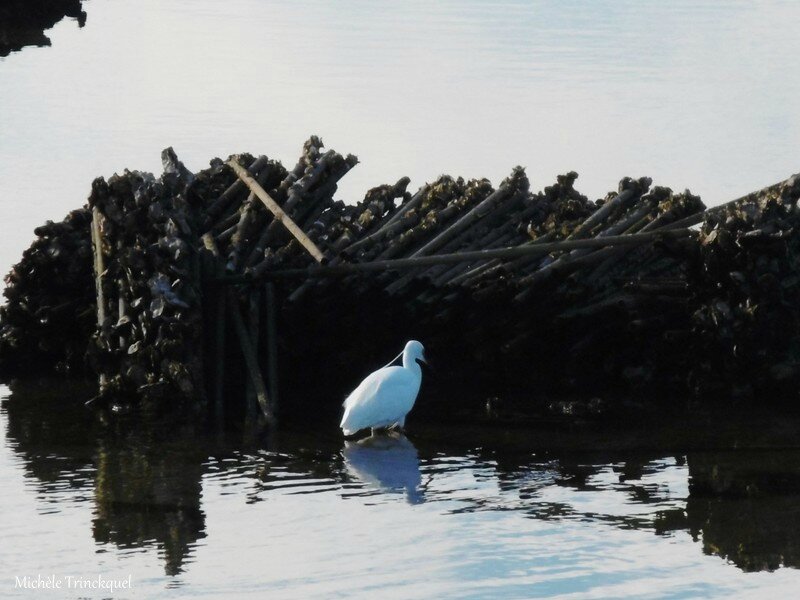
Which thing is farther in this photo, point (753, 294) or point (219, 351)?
point (219, 351)

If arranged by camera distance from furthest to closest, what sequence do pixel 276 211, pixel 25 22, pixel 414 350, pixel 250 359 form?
pixel 25 22, pixel 276 211, pixel 250 359, pixel 414 350

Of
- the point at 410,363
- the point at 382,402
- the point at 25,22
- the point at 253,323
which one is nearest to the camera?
the point at 382,402

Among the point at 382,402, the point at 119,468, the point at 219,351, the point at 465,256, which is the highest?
the point at 465,256

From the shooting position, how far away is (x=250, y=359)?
551 inches

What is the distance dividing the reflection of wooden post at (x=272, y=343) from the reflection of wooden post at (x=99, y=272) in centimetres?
145

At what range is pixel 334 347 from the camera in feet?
49.4

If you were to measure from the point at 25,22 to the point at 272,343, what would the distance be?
21.5 m

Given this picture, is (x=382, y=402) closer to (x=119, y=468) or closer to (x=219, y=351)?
(x=219, y=351)

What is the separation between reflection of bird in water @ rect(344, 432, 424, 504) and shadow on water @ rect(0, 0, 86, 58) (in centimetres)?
2117

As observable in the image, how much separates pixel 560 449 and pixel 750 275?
2.66 meters

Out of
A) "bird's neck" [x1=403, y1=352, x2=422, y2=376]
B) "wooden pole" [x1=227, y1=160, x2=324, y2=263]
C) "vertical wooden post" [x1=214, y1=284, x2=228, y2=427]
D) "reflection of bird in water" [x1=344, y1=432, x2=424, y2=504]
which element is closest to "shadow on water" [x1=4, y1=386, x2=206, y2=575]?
"vertical wooden post" [x1=214, y1=284, x2=228, y2=427]

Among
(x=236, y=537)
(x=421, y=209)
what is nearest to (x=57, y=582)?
(x=236, y=537)

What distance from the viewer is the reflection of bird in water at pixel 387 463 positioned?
11.3 m

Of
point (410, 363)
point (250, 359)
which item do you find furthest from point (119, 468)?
point (410, 363)
